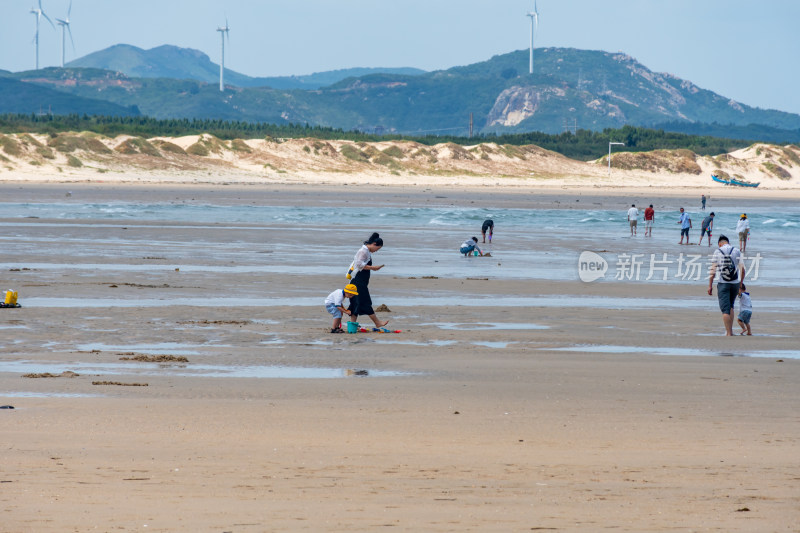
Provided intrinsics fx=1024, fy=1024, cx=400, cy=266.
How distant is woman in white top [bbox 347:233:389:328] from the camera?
47.3 ft

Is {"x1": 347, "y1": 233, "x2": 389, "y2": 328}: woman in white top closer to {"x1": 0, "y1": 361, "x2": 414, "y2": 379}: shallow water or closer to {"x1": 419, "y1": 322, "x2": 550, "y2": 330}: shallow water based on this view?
{"x1": 419, "y1": 322, "x2": 550, "y2": 330}: shallow water

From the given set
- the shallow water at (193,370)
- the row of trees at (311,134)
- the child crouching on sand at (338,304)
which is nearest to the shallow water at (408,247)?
the child crouching on sand at (338,304)

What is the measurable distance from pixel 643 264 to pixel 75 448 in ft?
70.7

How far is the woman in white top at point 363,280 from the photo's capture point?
14.4 metres

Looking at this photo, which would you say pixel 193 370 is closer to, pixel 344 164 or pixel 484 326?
pixel 484 326

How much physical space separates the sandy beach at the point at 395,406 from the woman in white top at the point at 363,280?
1.17 feet

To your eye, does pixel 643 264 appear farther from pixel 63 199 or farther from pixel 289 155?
pixel 289 155

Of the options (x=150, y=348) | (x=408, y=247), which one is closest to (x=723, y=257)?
(x=150, y=348)

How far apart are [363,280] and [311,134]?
110594mm

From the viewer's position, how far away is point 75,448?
7.51 metres

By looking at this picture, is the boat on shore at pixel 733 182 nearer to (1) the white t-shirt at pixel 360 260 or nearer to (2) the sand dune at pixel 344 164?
(2) the sand dune at pixel 344 164

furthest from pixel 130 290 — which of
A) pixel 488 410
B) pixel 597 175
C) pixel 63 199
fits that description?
pixel 597 175

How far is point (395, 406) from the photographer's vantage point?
9.31 meters

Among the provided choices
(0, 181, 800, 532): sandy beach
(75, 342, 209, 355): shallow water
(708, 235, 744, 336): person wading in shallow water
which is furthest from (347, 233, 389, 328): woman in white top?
(708, 235, 744, 336): person wading in shallow water
